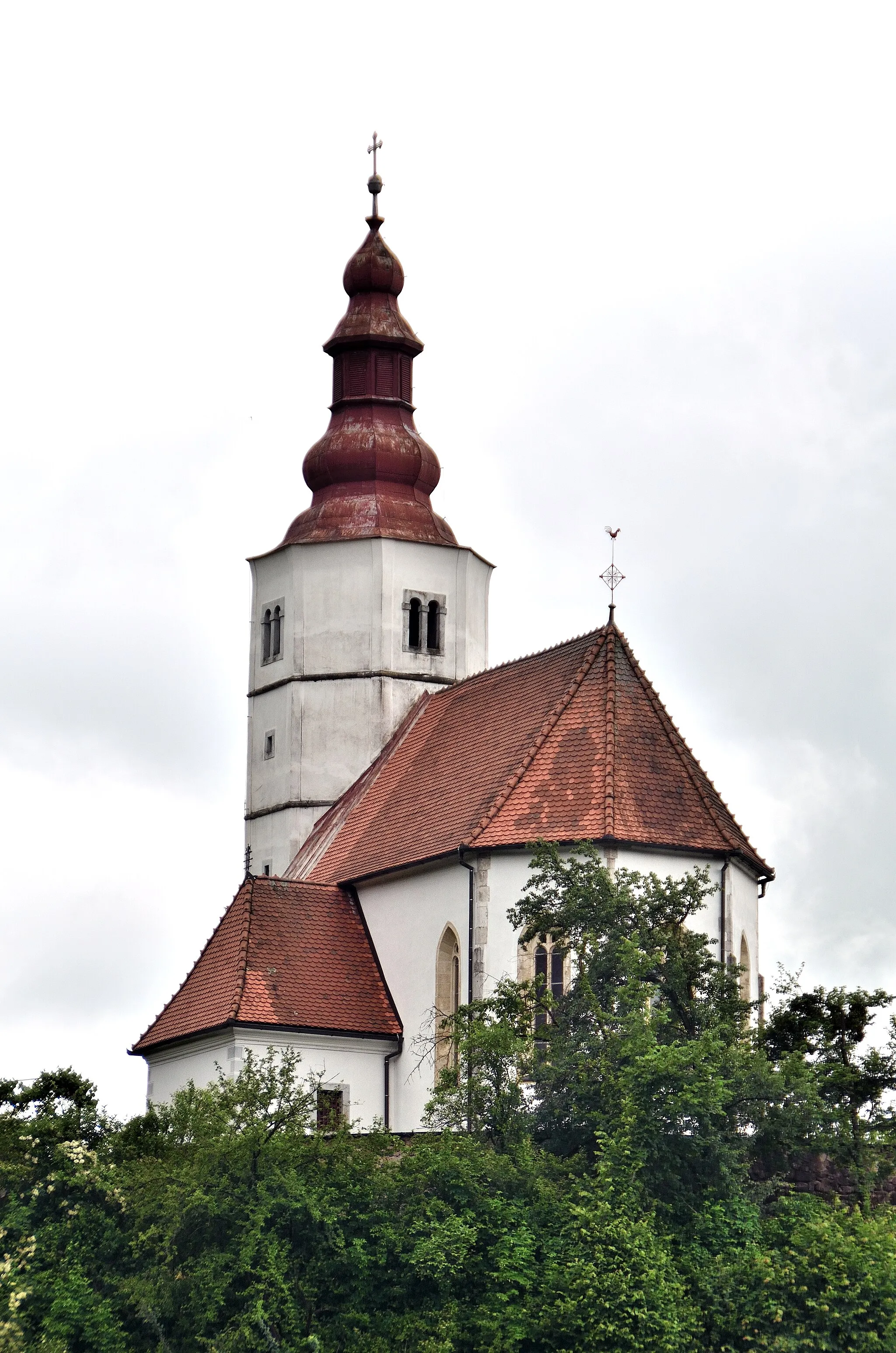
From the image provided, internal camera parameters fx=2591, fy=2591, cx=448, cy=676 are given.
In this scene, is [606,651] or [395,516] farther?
[395,516]

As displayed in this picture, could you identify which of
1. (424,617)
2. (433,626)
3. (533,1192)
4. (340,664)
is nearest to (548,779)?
(533,1192)

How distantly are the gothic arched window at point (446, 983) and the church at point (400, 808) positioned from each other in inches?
2.1

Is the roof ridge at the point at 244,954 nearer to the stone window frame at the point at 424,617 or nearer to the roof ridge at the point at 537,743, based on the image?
the roof ridge at the point at 537,743

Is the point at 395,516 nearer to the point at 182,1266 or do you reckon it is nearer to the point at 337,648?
the point at 337,648

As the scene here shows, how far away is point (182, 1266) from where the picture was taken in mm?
35906

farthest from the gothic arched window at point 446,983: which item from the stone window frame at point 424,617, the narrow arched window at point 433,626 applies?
the narrow arched window at point 433,626

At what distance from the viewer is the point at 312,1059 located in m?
45.9

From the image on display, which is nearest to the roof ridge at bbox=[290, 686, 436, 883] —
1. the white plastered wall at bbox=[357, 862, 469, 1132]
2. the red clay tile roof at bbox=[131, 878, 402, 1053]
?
the red clay tile roof at bbox=[131, 878, 402, 1053]

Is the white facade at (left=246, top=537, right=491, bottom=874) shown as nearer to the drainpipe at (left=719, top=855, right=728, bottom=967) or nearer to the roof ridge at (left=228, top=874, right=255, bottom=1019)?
the roof ridge at (left=228, top=874, right=255, bottom=1019)

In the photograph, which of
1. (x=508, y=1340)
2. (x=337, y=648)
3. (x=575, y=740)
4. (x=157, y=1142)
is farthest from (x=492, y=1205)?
(x=337, y=648)

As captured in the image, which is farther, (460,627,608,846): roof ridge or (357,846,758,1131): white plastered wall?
(460,627,608,846): roof ridge

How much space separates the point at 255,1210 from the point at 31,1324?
3.57 metres

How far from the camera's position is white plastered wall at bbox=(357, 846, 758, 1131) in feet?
146

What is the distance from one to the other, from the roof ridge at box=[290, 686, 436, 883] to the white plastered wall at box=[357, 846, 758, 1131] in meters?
3.85
